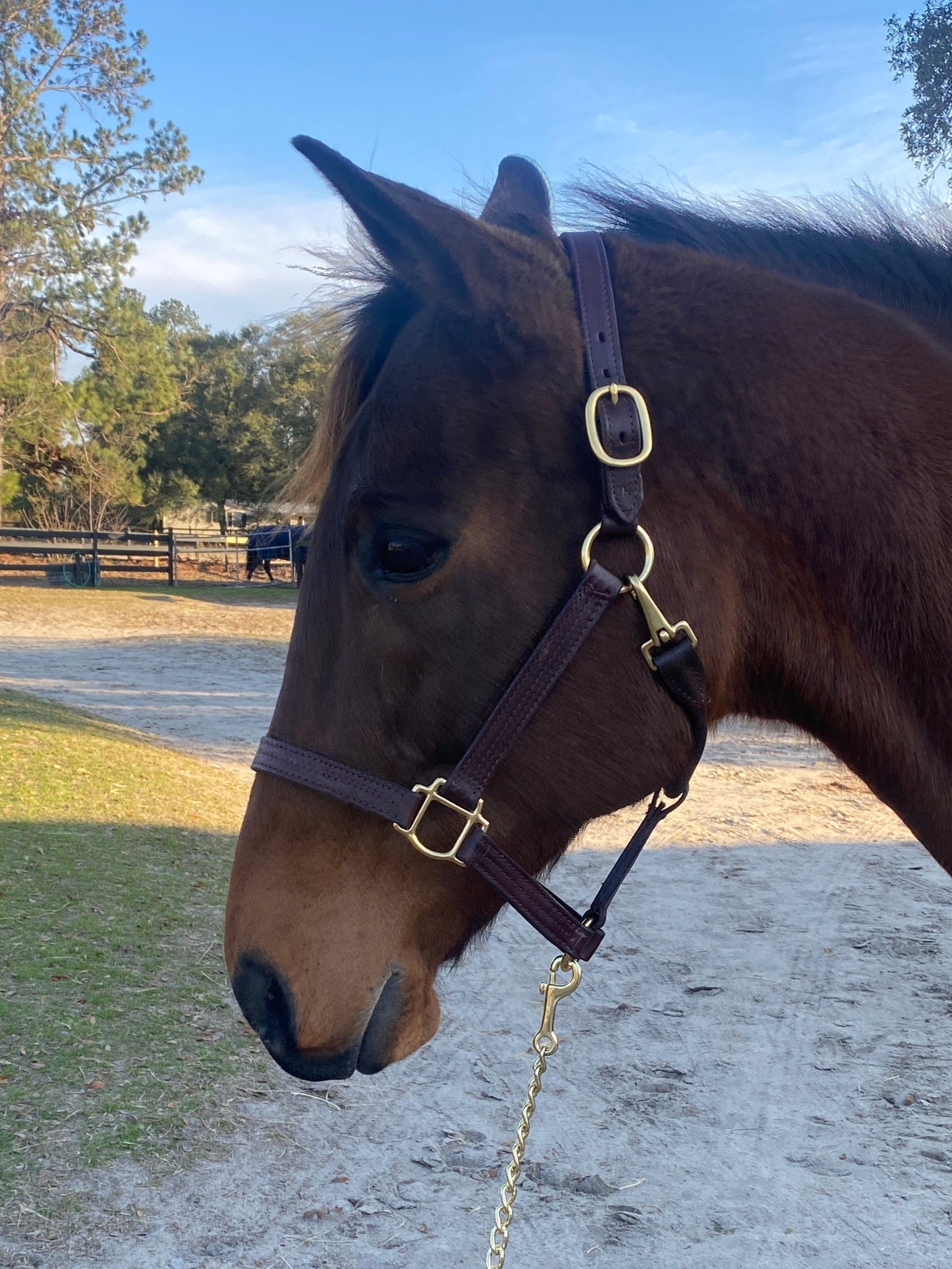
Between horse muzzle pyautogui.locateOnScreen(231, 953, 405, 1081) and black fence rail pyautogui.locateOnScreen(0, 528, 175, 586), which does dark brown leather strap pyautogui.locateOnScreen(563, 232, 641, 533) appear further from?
black fence rail pyautogui.locateOnScreen(0, 528, 175, 586)

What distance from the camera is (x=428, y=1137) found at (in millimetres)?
3395

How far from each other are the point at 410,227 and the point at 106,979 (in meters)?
3.97

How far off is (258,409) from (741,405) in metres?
34.5

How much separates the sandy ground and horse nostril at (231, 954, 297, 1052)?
120 cm

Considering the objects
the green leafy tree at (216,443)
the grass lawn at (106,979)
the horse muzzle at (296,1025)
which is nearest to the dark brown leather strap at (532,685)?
the horse muzzle at (296,1025)

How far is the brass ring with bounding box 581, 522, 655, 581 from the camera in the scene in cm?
149

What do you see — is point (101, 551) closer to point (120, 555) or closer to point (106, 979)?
point (120, 555)

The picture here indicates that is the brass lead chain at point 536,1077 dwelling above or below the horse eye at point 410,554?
below

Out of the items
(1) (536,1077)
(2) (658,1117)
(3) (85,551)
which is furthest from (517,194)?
(3) (85,551)

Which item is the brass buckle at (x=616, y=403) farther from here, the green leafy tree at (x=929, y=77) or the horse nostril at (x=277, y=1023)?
the green leafy tree at (x=929, y=77)

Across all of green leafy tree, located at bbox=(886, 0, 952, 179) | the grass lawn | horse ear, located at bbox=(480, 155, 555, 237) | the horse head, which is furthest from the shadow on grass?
green leafy tree, located at bbox=(886, 0, 952, 179)

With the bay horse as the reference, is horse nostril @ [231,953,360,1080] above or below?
below

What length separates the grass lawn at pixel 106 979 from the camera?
3203 mm

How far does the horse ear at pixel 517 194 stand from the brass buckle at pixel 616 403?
529 millimetres
